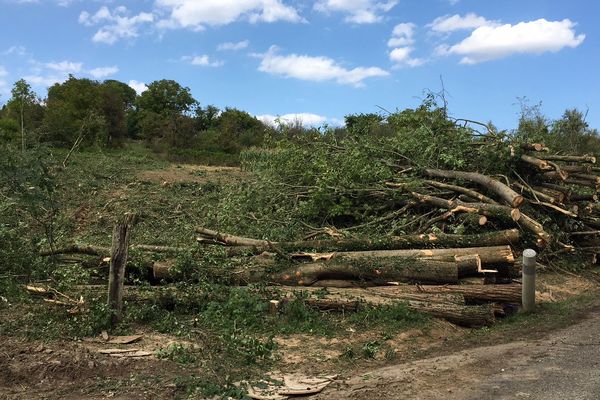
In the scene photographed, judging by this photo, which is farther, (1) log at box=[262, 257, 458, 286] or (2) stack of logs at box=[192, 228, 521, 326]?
(1) log at box=[262, 257, 458, 286]

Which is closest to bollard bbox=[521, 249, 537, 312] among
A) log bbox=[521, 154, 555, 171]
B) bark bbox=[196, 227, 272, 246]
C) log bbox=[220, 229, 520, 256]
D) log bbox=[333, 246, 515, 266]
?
log bbox=[333, 246, 515, 266]

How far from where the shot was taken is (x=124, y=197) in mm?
15383

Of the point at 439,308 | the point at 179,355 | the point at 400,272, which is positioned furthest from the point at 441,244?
the point at 179,355

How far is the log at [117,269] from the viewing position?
5.88m

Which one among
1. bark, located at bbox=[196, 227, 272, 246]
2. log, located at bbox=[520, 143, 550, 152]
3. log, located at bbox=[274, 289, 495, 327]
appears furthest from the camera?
log, located at bbox=[520, 143, 550, 152]

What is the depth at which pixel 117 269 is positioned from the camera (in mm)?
5883

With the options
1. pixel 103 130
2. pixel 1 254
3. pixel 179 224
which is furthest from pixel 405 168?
pixel 103 130

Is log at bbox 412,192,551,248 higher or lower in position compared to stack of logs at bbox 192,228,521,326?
higher

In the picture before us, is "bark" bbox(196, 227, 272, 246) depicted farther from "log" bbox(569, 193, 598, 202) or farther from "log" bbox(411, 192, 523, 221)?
"log" bbox(569, 193, 598, 202)

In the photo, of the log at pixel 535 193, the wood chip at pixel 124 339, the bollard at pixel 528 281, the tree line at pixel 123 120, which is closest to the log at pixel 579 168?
the log at pixel 535 193

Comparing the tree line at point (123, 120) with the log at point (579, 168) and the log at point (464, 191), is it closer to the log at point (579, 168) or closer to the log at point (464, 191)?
the log at point (464, 191)

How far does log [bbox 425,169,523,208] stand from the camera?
9055 mm

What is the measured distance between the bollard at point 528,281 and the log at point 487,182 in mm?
2361

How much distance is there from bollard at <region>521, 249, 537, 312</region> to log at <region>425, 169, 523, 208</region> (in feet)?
7.75
